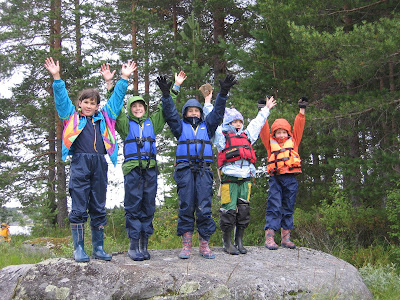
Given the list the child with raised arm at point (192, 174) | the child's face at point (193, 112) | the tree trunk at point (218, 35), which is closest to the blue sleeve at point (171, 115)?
the child with raised arm at point (192, 174)

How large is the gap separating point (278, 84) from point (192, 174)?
5763 millimetres

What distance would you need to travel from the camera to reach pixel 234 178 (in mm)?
5891

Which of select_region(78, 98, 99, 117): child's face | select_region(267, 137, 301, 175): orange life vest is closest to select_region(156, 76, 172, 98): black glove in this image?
select_region(78, 98, 99, 117): child's face

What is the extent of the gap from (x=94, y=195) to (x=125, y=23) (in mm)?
12394

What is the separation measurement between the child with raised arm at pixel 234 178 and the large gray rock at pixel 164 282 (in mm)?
916

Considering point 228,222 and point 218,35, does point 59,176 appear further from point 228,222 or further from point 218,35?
point 228,222

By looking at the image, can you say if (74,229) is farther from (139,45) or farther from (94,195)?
(139,45)

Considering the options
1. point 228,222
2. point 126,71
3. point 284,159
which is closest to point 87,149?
point 126,71

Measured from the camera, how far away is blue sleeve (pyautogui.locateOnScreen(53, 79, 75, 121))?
462cm

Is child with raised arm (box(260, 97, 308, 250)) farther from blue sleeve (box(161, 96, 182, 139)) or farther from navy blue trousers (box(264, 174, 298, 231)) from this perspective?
blue sleeve (box(161, 96, 182, 139))

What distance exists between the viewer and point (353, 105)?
820cm

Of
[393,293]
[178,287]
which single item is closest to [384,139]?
[393,293]

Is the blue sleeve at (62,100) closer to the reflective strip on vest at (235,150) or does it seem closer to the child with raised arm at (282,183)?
the reflective strip on vest at (235,150)

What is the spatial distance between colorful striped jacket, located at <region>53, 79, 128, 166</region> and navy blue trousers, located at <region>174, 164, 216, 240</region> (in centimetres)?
100
